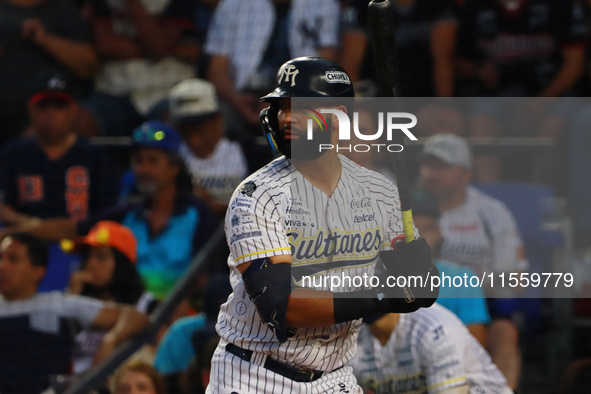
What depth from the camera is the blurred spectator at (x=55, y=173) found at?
545 centimetres

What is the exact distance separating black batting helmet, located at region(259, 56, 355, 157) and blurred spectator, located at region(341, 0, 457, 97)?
2.74 metres

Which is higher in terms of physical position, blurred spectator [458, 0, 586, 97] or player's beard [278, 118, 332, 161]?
blurred spectator [458, 0, 586, 97]

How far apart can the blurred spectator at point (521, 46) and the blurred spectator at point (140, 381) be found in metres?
2.83

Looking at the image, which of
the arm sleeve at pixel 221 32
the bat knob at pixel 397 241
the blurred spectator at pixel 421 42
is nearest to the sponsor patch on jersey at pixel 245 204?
the bat knob at pixel 397 241

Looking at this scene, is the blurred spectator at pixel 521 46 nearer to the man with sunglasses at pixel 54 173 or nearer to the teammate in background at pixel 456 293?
the teammate in background at pixel 456 293

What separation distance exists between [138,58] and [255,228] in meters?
3.76

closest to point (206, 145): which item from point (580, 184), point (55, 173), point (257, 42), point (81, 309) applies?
point (257, 42)

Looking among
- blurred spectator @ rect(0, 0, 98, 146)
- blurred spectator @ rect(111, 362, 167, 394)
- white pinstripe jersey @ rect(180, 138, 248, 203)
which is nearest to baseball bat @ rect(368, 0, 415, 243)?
blurred spectator @ rect(111, 362, 167, 394)

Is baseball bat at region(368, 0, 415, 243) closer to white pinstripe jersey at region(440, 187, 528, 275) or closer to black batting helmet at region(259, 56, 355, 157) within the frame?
black batting helmet at region(259, 56, 355, 157)

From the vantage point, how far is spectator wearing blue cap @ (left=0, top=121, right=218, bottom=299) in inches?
200

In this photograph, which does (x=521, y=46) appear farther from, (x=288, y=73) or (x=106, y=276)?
(x=288, y=73)

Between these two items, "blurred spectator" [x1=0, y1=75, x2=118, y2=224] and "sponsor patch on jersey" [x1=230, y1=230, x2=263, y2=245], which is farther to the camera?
"blurred spectator" [x1=0, y1=75, x2=118, y2=224]

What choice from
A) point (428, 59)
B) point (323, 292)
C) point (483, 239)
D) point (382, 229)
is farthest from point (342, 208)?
point (428, 59)

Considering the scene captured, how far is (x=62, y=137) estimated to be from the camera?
216 inches
